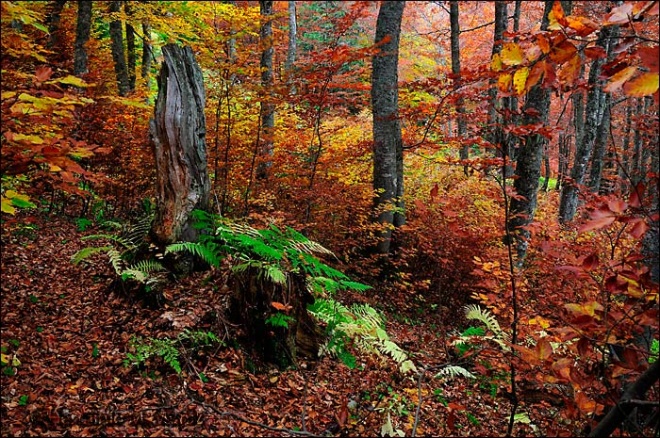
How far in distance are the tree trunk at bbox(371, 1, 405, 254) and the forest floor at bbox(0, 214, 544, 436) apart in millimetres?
2872

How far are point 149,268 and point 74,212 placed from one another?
423 cm

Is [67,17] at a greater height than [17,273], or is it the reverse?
[67,17]

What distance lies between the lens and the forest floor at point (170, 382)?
3.30 metres

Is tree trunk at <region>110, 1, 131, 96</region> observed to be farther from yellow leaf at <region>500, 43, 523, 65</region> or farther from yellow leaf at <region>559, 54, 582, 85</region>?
yellow leaf at <region>559, 54, 582, 85</region>

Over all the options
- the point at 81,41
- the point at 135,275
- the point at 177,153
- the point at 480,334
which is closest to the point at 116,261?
the point at 135,275

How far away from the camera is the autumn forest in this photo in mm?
2545

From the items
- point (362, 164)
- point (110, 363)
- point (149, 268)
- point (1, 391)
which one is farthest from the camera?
point (362, 164)

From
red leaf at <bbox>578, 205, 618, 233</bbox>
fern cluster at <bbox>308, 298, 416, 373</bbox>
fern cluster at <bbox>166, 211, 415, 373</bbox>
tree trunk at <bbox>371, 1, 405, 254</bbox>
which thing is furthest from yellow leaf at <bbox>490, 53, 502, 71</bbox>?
tree trunk at <bbox>371, 1, 405, 254</bbox>

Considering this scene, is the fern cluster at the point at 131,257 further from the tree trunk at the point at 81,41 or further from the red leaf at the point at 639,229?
the red leaf at the point at 639,229

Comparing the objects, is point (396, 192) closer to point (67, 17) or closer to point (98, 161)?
point (98, 161)

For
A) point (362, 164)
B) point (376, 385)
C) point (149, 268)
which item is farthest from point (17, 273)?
point (362, 164)

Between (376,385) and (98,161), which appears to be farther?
(98,161)

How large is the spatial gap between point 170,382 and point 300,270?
1622 millimetres

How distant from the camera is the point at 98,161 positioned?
7.92 meters
